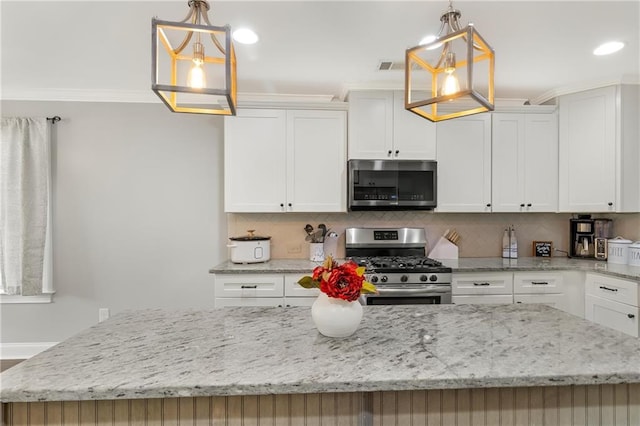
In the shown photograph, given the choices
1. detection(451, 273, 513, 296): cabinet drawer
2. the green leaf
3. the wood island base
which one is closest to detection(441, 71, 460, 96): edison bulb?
the green leaf

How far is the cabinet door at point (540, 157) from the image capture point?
3.32m

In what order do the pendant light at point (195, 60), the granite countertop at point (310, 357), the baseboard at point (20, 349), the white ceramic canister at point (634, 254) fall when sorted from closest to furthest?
1. the granite countertop at point (310, 357)
2. the pendant light at point (195, 60)
3. the white ceramic canister at point (634, 254)
4. the baseboard at point (20, 349)

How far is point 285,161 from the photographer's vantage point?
126 inches

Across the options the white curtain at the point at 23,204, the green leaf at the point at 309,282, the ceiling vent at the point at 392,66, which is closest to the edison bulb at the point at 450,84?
the green leaf at the point at 309,282

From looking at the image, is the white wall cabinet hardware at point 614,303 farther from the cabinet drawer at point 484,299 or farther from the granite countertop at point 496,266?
the cabinet drawer at point 484,299

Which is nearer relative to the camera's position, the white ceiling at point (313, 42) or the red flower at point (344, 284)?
the red flower at point (344, 284)

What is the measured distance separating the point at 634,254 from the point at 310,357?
321 centimetres

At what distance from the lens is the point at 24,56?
264 cm

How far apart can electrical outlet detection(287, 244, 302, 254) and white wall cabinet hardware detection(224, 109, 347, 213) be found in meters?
0.46

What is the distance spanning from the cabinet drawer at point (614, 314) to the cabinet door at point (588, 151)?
2.75ft

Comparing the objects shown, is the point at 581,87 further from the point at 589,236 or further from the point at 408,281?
the point at 408,281

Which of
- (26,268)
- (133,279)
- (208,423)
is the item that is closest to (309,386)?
(208,423)

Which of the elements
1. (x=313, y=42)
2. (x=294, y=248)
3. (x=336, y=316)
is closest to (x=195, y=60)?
(x=336, y=316)

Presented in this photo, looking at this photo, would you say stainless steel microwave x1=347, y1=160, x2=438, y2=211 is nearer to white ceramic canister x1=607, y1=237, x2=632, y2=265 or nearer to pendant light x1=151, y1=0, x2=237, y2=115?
white ceramic canister x1=607, y1=237, x2=632, y2=265
